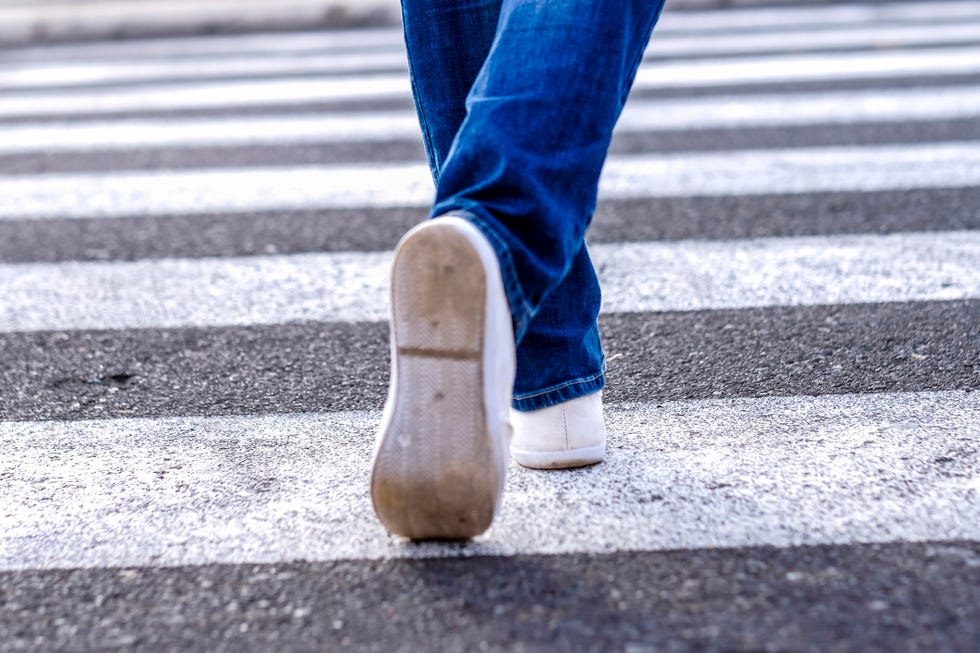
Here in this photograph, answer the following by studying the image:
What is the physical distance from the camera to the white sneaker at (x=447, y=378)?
1.40 m

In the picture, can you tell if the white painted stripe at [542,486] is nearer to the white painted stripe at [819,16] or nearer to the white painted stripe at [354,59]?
the white painted stripe at [354,59]

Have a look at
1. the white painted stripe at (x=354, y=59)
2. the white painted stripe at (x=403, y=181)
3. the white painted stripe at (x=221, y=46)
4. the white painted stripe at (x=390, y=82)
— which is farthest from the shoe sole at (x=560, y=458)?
the white painted stripe at (x=221, y=46)


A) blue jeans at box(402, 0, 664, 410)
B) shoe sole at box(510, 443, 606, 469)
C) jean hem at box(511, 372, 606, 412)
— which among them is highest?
blue jeans at box(402, 0, 664, 410)

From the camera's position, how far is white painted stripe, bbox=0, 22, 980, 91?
6680 millimetres

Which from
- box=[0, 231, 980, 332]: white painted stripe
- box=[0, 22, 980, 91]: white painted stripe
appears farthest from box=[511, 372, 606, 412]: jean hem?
box=[0, 22, 980, 91]: white painted stripe

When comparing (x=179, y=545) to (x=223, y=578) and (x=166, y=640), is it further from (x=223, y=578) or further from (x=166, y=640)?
(x=166, y=640)

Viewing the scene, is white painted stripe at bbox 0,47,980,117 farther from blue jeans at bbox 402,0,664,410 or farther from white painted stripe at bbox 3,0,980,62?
blue jeans at bbox 402,0,664,410

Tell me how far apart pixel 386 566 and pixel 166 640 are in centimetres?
28

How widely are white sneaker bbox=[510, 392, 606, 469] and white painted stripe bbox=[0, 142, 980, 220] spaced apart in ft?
6.61

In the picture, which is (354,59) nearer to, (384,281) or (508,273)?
(384,281)

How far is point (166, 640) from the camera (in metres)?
1.35

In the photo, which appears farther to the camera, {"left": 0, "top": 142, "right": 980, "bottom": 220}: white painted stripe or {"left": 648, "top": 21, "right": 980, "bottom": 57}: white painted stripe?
{"left": 648, "top": 21, "right": 980, "bottom": 57}: white painted stripe

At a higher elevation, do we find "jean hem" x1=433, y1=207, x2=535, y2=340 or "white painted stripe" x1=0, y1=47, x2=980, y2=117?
"jean hem" x1=433, y1=207, x2=535, y2=340

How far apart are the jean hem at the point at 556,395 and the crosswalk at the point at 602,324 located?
10cm
